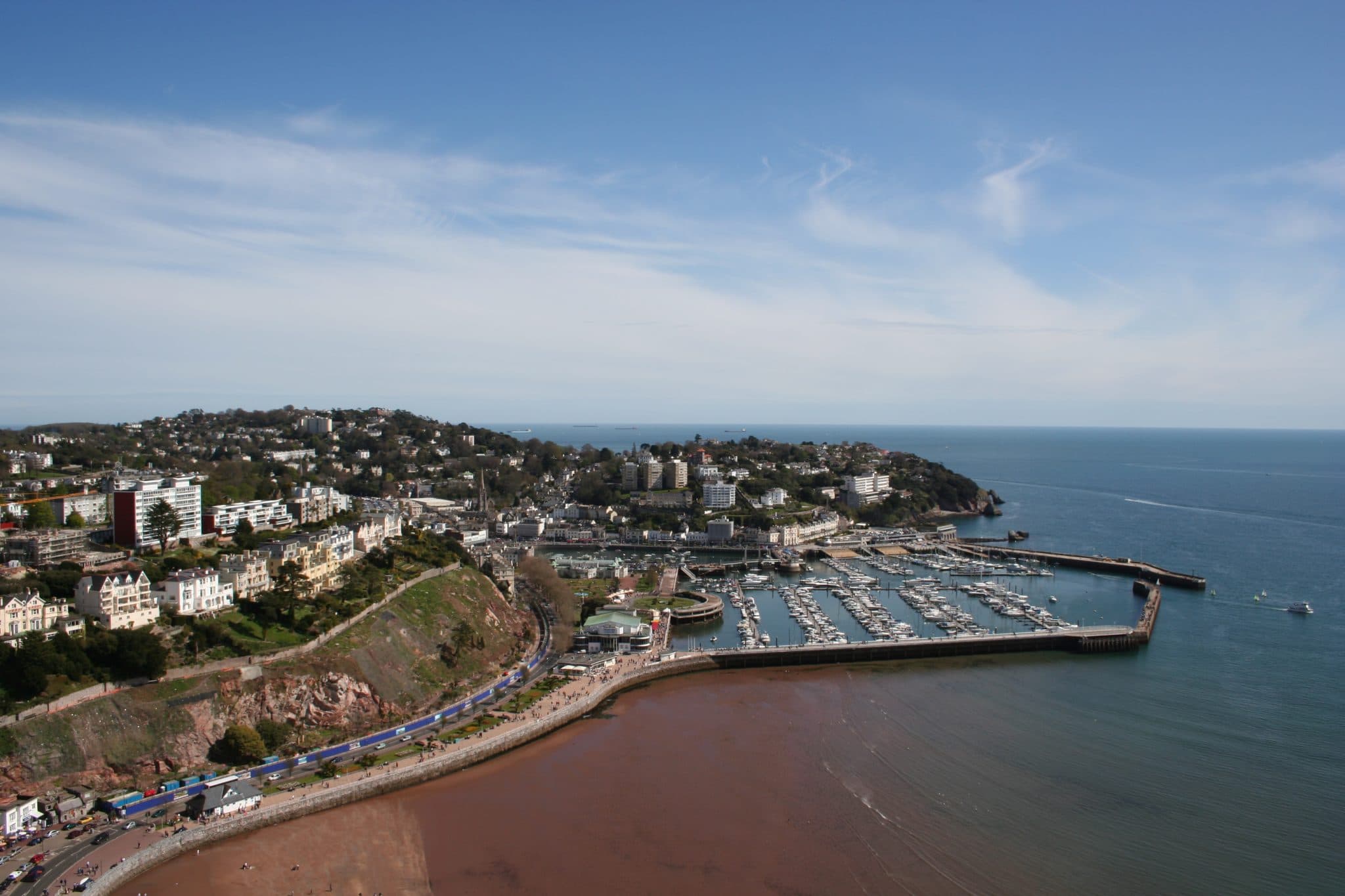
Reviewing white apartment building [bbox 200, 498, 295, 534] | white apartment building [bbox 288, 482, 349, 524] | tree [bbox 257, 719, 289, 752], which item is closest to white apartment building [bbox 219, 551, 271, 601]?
tree [bbox 257, 719, 289, 752]

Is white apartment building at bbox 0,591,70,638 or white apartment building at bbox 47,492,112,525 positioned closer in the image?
white apartment building at bbox 0,591,70,638

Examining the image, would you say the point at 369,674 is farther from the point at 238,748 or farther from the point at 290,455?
the point at 290,455

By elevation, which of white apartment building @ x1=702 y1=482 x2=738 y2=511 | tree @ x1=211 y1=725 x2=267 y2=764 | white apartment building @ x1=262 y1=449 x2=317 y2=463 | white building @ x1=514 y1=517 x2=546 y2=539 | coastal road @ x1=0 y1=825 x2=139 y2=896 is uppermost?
white apartment building @ x1=262 y1=449 x2=317 y2=463

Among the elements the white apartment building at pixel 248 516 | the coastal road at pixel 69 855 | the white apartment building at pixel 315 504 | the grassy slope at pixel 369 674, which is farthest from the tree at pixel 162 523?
the coastal road at pixel 69 855

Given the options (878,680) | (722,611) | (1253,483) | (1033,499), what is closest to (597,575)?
(722,611)

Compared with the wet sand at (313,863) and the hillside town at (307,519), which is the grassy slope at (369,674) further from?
the wet sand at (313,863)

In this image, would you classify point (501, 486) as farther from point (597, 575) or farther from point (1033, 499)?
point (1033, 499)

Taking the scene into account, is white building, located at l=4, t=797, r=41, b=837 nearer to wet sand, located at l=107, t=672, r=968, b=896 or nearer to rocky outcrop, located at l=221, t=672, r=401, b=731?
wet sand, located at l=107, t=672, r=968, b=896
